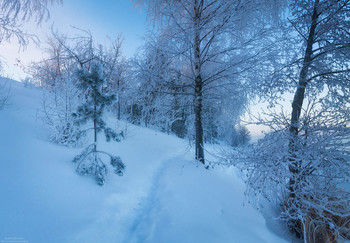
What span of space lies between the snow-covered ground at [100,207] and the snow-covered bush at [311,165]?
0.78 m

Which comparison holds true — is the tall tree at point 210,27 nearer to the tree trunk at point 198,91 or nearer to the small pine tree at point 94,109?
the tree trunk at point 198,91

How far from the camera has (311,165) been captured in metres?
2.24

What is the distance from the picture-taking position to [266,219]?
288cm

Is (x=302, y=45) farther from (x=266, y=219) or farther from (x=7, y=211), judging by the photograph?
(x=7, y=211)

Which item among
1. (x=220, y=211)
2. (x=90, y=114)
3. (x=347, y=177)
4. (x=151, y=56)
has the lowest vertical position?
(x=220, y=211)

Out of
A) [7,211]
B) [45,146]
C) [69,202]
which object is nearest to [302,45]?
[69,202]

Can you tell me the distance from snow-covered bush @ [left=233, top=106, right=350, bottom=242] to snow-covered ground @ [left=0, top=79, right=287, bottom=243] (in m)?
0.78

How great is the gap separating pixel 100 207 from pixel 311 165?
3485 millimetres

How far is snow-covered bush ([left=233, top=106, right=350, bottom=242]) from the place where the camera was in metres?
2.25


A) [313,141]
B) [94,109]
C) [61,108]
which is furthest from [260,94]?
[61,108]

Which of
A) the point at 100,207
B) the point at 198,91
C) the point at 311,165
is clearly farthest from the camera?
the point at 198,91

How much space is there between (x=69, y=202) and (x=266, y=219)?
3631mm

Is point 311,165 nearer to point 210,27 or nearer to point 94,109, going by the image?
point 210,27

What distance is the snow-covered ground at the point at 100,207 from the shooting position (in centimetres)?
178
